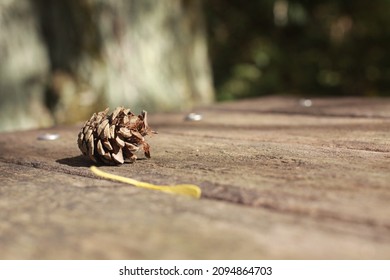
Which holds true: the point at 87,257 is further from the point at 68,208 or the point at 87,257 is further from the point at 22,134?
the point at 22,134

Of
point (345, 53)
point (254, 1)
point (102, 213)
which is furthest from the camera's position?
point (254, 1)

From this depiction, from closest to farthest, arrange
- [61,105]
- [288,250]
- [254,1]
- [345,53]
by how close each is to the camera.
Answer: [288,250]
[61,105]
[345,53]
[254,1]

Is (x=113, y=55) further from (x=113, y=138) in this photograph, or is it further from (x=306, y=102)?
(x=113, y=138)

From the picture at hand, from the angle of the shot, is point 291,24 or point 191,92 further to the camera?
point 291,24

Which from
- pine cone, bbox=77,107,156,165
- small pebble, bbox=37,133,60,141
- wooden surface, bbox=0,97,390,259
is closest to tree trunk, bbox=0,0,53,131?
small pebble, bbox=37,133,60,141

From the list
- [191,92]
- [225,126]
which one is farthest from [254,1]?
[225,126]

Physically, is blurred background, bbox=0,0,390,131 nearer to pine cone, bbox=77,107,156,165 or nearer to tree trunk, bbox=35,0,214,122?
tree trunk, bbox=35,0,214,122

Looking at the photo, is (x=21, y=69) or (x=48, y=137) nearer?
(x=48, y=137)

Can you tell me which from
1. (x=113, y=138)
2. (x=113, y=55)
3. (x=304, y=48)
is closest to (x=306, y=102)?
(x=113, y=55)
